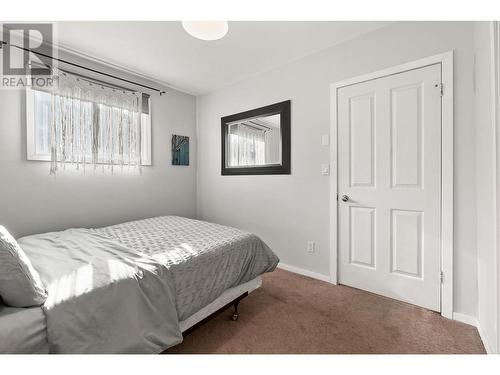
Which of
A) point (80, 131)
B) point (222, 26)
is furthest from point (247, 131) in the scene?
point (80, 131)

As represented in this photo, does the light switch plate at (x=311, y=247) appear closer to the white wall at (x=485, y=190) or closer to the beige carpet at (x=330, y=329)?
the beige carpet at (x=330, y=329)

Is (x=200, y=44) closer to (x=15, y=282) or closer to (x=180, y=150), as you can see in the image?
(x=180, y=150)

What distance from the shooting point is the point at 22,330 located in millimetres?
865

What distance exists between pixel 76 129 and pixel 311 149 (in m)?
2.59

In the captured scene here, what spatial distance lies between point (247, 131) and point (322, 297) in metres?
2.22

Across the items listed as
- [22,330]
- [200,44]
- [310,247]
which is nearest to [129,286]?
[22,330]

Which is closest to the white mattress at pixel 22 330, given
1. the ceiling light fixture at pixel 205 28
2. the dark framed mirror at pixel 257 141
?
the ceiling light fixture at pixel 205 28

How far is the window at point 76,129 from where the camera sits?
221 centimetres

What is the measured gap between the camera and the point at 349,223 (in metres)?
2.29

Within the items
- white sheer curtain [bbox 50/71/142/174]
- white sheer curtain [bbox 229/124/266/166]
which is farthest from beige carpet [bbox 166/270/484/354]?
white sheer curtain [bbox 50/71/142/174]

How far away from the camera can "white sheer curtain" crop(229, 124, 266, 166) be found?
3024 mm

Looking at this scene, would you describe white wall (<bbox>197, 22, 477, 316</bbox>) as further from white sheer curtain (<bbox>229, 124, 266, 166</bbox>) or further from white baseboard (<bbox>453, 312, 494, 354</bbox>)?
white sheer curtain (<bbox>229, 124, 266, 166</bbox>)

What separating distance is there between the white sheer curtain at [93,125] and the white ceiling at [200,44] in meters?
0.38

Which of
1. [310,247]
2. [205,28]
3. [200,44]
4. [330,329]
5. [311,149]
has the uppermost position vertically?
[200,44]
